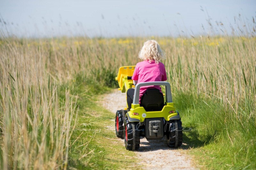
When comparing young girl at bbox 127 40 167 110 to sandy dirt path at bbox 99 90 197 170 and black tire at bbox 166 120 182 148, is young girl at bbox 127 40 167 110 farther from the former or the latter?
sandy dirt path at bbox 99 90 197 170

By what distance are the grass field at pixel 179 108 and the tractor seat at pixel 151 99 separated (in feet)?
2.66

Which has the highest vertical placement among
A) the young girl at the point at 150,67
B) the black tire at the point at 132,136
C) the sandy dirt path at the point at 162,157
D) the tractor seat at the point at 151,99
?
the young girl at the point at 150,67

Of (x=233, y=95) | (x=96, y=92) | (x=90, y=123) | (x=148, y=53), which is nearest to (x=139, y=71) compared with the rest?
(x=148, y=53)

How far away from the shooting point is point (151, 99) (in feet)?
13.1

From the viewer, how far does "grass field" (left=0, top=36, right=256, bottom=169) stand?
9.12 ft

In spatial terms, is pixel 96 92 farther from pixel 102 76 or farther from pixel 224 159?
pixel 224 159

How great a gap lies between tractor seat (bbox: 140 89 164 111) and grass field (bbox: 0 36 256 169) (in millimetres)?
810

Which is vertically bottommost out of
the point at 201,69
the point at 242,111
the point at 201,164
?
the point at 201,164

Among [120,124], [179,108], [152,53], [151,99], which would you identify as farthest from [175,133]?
[179,108]

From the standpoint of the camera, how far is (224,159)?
361 centimetres

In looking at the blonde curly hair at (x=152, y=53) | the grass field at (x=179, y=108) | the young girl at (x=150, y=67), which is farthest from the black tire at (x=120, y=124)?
the blonde curly hair at (x=152, y=53)

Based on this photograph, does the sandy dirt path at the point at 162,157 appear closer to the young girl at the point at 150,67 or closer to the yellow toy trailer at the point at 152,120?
the yellow toy trailer at the point at 152,120

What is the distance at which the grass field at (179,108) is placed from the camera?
278cm

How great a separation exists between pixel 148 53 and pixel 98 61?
538 cm
